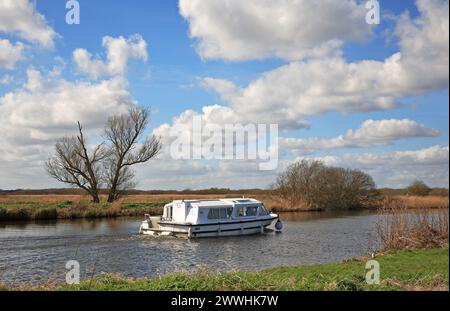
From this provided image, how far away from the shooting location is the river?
20.5 m

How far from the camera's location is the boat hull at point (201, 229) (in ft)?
111

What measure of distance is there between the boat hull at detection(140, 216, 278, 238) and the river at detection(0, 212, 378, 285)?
1127 millimetres

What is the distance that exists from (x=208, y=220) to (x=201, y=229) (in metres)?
1.07

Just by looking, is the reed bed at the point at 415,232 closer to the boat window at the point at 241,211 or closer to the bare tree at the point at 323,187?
the boat window at the point at 241,211

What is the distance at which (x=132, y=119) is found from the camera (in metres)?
55.5

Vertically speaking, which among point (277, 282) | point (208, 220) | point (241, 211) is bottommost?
point (277, 282)

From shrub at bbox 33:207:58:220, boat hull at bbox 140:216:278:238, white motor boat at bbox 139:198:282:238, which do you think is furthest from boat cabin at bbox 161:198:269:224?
shrub at bbox 33:207:58:220

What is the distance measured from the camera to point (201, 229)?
34000 millimetres

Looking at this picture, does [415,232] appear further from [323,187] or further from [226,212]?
[323,187]

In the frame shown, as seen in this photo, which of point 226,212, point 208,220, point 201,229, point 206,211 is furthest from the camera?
point 226,212

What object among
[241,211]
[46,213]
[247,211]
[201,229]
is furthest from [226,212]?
[46,213]

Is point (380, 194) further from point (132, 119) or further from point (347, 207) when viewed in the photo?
point (132, 119)

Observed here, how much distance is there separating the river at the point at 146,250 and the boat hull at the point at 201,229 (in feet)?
3.70
